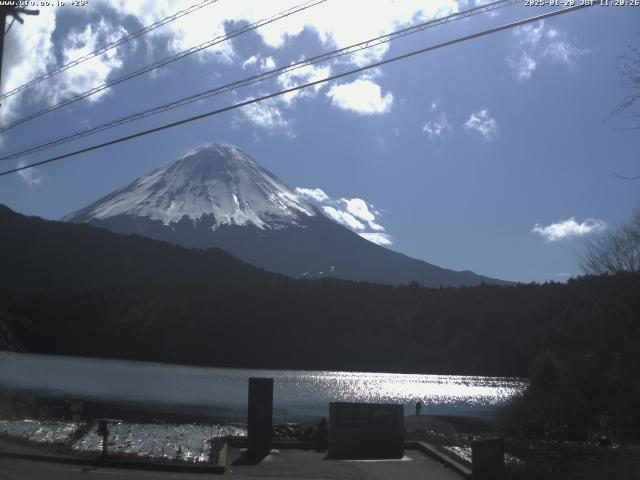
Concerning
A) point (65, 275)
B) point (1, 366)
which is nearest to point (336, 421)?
point (1, 366)

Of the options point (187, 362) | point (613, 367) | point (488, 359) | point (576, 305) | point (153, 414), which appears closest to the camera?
point (613, 367)

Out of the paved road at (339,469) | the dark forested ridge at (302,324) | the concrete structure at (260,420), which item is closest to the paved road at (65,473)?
the paved road at (339,469)

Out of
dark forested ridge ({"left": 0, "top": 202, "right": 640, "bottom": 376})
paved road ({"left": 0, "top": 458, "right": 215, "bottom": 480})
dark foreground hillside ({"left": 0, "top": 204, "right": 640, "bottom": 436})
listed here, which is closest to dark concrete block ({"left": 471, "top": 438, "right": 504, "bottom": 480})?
paved road ({"left": 0, "top": 458, "right": 215, "bottom": 480})

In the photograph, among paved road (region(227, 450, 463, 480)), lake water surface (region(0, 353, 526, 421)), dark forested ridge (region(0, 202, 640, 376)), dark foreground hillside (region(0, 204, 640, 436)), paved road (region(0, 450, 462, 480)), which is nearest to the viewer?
paved road (region(0, 450, 462, 480))

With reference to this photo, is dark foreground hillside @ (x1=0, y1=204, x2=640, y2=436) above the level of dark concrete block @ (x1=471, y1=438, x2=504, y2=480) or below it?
above

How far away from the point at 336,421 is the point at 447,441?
543cm

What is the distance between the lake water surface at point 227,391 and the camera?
55453mm

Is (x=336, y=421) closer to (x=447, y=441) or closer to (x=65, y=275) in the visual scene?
(x=447, y=441)

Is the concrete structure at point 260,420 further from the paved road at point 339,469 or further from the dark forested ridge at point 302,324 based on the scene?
the dark forested ridge at point 302,324

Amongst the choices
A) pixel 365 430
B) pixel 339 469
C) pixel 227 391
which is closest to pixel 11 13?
pixel 339 469

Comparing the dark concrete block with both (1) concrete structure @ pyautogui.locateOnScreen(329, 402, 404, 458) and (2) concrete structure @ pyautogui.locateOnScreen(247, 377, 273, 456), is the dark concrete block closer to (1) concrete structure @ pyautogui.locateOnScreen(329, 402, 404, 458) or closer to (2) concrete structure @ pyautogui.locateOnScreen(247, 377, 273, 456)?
(1) concrete structure @ pyautogui.locateOnScreen(329, 402, 404, 458)

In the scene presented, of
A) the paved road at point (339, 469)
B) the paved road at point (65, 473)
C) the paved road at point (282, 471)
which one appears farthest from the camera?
the paved road at point (339, 469)

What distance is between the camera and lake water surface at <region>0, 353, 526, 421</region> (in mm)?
55453

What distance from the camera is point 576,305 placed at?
78.4 m
